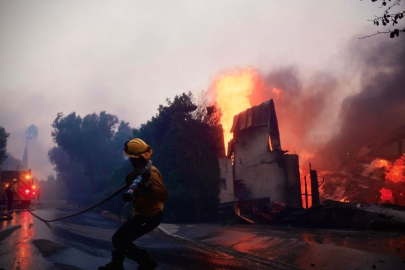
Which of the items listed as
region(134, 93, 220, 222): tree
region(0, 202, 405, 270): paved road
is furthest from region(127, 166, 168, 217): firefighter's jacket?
region(134, 93, 220, 222): tree

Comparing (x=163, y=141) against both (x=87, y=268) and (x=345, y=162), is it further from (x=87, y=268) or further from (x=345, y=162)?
(x=345, y=162)

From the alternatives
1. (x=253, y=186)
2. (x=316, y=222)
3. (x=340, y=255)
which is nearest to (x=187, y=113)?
(x=253, y=186)

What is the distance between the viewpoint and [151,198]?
164 inches

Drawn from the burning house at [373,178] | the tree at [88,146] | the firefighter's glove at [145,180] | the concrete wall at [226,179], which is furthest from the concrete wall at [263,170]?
the tree at [88,146]

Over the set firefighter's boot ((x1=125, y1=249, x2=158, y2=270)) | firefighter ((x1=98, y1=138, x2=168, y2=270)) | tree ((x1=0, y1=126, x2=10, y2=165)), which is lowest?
firefighter's boot ((x1=125, y1=249, x2=158, y2=270))

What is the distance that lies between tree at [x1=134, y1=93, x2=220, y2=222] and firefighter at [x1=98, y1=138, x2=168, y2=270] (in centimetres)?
1328

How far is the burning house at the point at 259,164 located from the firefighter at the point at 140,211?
16.0 meters

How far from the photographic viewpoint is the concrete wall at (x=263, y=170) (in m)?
21.7

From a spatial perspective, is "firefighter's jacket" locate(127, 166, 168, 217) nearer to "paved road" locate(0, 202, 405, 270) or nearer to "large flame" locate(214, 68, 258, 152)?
"paved road" locate(0, 202, 405, 270)

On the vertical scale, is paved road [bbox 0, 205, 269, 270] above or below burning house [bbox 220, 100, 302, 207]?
below

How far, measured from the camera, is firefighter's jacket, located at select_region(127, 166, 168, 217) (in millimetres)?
4121

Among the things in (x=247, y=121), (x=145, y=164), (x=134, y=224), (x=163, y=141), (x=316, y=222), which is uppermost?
(x=247, y=121)

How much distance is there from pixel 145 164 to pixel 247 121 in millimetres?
19823

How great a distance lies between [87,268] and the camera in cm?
546
